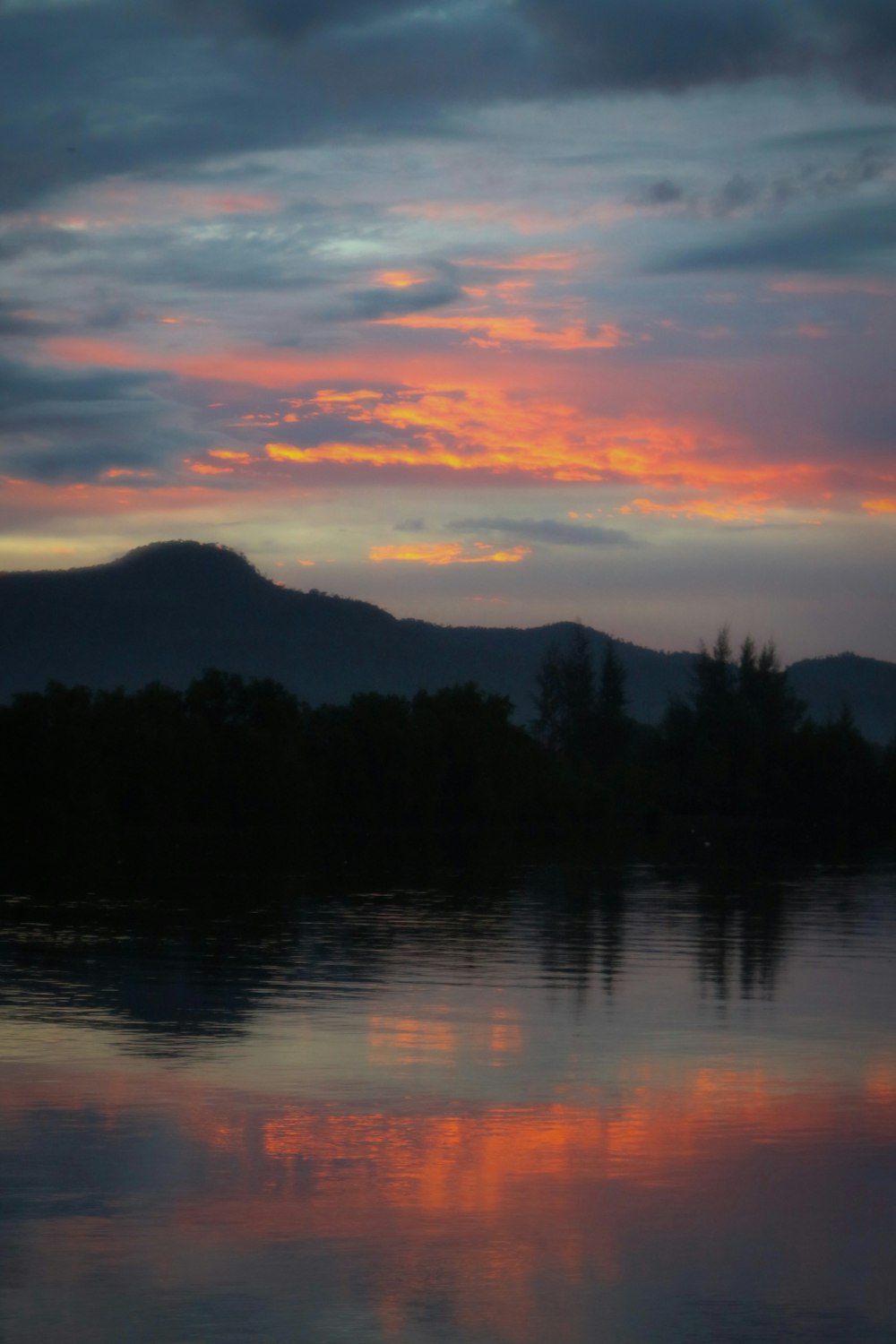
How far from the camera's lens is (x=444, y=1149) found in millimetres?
10578

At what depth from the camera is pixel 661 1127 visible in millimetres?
11305

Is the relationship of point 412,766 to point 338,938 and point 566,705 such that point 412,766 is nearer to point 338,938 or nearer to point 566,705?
point 566,705

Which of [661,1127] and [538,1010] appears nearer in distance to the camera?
[661,1127]

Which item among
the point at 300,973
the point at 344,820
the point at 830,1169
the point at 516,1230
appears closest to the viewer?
the point at 516,1230

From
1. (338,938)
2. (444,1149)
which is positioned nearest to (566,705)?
(338,938)

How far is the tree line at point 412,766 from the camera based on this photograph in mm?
72562

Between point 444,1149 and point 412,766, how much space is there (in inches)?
3291

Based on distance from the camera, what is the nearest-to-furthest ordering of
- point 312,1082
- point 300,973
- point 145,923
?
point 312,1082 → point 300,973 → point 145,923

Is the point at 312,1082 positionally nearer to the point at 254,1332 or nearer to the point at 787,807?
the point at 254,1332

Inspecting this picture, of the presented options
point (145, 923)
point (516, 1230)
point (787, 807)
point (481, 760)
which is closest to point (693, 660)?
point (787, 807)

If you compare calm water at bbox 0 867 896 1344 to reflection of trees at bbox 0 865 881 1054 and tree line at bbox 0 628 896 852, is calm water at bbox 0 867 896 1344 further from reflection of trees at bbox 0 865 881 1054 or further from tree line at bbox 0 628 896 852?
tree line at bbox 0 628 896 852

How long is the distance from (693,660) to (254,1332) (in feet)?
378

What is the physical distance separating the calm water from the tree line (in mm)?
45510

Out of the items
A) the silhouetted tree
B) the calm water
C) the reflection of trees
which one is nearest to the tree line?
the silhouetted tree
